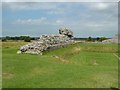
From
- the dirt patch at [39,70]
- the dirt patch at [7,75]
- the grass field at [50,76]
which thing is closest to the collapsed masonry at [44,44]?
the grass field at [50,76]

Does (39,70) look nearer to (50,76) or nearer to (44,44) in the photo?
(50,76)

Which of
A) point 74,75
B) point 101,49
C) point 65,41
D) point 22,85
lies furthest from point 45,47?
point 22,85

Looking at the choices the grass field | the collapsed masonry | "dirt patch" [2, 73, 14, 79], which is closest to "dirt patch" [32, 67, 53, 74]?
the grass field

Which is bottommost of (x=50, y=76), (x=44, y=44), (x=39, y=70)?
(x=50, y=76)

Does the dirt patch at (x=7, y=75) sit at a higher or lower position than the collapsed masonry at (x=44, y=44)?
lower

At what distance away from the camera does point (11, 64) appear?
17.2 meters

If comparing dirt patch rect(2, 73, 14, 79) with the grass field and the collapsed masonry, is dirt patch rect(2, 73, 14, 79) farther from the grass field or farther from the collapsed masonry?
the collapsed masonry

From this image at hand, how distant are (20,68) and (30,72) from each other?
92cm

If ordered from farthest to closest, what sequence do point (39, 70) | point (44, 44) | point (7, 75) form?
point (44, 44) < point (39, 70) < point (7, 75)

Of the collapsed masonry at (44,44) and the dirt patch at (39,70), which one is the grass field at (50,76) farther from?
the collapsed masonry at (44,44)

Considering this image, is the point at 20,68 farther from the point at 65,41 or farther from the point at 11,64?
the point at 65,41

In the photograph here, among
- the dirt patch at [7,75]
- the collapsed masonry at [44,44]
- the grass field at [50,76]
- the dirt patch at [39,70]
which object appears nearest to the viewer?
the grass field at [50,76]

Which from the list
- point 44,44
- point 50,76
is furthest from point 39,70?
point 44,44

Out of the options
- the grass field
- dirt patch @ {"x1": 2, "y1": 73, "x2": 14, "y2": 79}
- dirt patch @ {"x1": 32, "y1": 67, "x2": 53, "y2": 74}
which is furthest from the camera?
dirt patch @ {"x1": 32, "y1": 67, "x2": 53, "y2": 74}
